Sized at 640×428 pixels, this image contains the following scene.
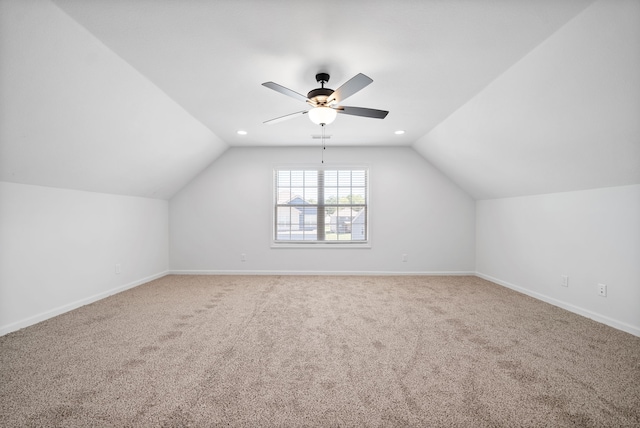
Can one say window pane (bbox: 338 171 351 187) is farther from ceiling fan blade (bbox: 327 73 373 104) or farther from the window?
ceiling fan blade (bbox: 327 73 373 104)

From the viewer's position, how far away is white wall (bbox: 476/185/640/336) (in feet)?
8.70

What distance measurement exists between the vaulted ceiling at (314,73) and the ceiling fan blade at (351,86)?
0.98 ft

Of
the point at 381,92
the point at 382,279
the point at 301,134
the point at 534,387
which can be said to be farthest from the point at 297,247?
the point at 534,387

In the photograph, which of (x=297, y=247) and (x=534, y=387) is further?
(x=297, y=247)

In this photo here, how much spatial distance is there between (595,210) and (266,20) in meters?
3.63

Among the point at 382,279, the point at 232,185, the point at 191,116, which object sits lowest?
the point at 382,279

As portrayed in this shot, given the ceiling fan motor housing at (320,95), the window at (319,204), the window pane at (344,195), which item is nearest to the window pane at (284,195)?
the window at (319,204)

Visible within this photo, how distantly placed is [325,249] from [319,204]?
849 millimetres

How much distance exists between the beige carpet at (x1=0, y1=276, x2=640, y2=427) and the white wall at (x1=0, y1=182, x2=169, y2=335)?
0.25 meters

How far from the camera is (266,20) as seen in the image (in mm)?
1854

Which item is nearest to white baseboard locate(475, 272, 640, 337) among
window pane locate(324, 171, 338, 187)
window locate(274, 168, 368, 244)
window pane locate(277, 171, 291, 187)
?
window locate(274, 168, 368, 244)

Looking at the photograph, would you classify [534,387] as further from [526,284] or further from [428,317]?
[526,284]

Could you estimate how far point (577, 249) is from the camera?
10.4 ft

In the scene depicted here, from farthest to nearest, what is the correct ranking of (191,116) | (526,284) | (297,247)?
(297,247) → (526,284) → (191,116)
